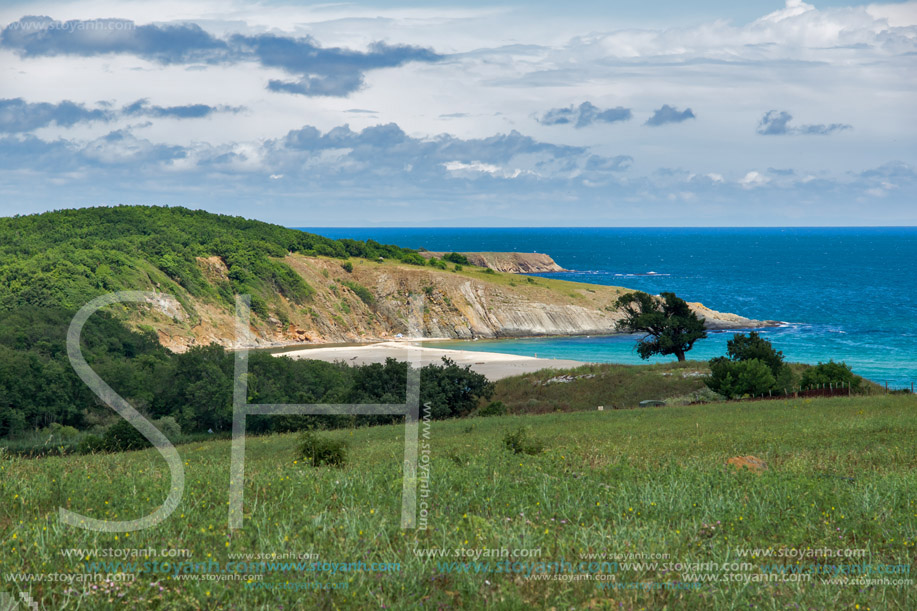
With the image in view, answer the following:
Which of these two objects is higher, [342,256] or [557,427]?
[342,256]

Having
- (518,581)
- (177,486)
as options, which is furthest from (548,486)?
(177,486)

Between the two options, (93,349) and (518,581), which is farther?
(93,349)

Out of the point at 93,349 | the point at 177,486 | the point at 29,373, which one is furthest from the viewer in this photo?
the point at 93,349

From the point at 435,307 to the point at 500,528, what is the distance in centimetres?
10322

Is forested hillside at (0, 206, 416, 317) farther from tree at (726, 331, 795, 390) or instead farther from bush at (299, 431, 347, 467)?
bush at (299, 431, 347, 467)

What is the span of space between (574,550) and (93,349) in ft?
173

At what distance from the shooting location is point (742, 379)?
3741 cm

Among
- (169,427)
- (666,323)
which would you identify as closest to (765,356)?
(666,323)

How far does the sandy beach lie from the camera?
221ft

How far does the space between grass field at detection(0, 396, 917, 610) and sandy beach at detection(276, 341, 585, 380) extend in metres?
48.9

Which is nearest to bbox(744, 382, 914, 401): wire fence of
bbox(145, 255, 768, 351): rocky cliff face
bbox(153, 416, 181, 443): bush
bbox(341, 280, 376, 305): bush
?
bbox(153, 416, 181, 443): bush

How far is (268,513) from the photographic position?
8.67 meters

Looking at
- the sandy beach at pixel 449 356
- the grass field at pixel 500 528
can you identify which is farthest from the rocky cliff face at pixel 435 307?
the grass field at pixel 500 528

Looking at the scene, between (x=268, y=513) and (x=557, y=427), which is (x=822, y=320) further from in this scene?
(x=268, y=513)
